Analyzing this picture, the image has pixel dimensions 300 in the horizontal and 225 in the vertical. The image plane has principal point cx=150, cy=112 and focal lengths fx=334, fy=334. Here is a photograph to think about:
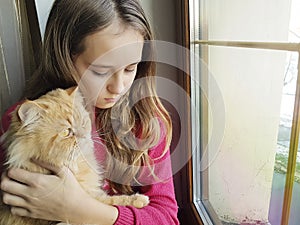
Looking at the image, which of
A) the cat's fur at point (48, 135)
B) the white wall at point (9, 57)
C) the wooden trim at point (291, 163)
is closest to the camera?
the wooden trim at point (291, 163)

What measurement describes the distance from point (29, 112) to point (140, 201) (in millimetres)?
364

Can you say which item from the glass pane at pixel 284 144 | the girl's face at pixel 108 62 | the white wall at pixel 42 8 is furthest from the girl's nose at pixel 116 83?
the white wall at pixel 42 8

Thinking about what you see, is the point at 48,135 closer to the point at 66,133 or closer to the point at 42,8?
the point at 66,133

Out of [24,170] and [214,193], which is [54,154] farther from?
[214,193]

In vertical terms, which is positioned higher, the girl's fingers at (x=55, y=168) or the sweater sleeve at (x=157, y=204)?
the girl's fingers at (x=55, y=168)

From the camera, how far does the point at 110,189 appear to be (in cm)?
95

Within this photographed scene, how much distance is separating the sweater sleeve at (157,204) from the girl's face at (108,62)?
23 centimetres

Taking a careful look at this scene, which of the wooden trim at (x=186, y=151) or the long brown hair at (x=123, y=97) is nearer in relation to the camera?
the long brown hair at (x=123, y=97)

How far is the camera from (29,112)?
665mm

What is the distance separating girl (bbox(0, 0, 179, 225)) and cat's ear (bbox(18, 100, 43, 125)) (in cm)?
13

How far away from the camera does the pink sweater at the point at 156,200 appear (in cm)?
80

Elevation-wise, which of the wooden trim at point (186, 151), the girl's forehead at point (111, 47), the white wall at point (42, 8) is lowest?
the wooden trim at point (186, 151)

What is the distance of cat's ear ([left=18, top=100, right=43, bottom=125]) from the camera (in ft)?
2.14

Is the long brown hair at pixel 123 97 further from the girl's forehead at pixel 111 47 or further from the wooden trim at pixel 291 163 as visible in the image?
the wooden trim at pixel 291 163
